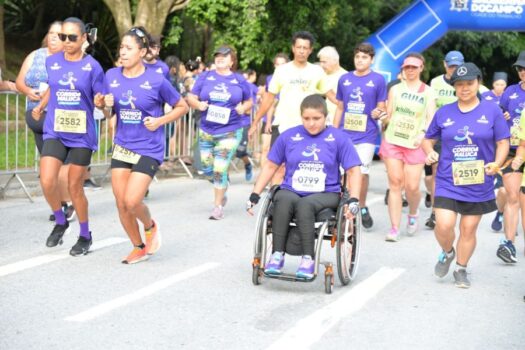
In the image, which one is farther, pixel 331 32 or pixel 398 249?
pixel 331 32

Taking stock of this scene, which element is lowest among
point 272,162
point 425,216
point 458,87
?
point 425,216

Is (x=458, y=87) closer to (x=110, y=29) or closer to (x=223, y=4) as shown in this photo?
(x=223, y=4)

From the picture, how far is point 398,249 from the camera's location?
31.2 feet

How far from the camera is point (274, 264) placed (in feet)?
23.3

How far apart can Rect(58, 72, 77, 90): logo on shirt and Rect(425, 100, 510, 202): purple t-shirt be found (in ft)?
10.1

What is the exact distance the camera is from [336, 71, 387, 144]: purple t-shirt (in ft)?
34.6

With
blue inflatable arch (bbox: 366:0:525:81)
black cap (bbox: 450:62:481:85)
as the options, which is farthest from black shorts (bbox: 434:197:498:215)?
blue inflatable arch (bbox: 366:0:525:81)

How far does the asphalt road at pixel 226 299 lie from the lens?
5.77 metres

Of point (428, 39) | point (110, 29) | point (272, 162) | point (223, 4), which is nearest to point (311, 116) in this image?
point (272, 162)

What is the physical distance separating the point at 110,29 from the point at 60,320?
24674mm

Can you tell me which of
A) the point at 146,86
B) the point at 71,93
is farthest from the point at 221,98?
the point at 146,86

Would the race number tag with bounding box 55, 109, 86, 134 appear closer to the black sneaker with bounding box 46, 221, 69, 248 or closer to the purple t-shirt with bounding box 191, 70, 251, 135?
the black sneaker with bounding box 46, 221, 69, 248

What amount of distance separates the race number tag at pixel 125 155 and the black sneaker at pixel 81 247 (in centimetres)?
90

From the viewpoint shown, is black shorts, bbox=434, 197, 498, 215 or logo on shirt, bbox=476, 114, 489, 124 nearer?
logo on shirt, bbox=476, 114, 489, 124
